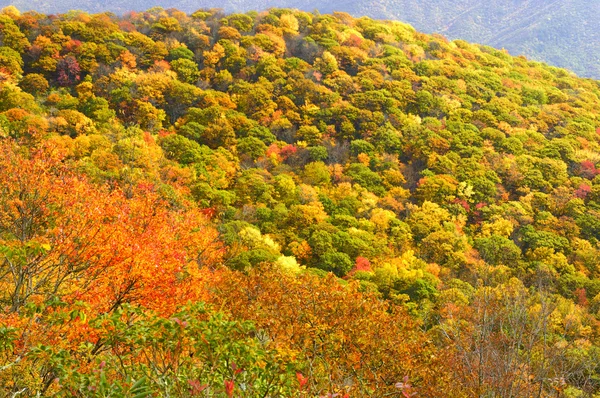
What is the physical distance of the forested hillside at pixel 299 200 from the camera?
1041 centimetres

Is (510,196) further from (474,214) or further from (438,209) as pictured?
(438,209)

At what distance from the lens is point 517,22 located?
178750 mm

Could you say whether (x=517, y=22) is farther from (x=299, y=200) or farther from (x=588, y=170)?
(x=299, y=200)

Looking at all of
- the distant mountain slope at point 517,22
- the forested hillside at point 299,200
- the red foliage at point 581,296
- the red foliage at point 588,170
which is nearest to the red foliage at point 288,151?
the forested hillside at point 299,200

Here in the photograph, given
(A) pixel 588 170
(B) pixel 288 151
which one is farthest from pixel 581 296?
(B) pixel 288 151

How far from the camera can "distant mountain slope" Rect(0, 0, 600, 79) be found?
149875 millimetres

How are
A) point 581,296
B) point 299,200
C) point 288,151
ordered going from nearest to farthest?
point 581,296
point 299,200
point 288,151

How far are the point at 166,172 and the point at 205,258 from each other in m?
10.9

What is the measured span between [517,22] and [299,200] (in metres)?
173

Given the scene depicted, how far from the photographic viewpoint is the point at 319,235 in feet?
116

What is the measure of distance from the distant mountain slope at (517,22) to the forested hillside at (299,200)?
89.0 meters

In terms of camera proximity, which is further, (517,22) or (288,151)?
(517,22)

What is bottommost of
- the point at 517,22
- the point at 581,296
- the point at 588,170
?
the point at 581,296

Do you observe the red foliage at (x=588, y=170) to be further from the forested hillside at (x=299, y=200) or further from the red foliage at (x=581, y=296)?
the red foliage at (x=581, y=296)
